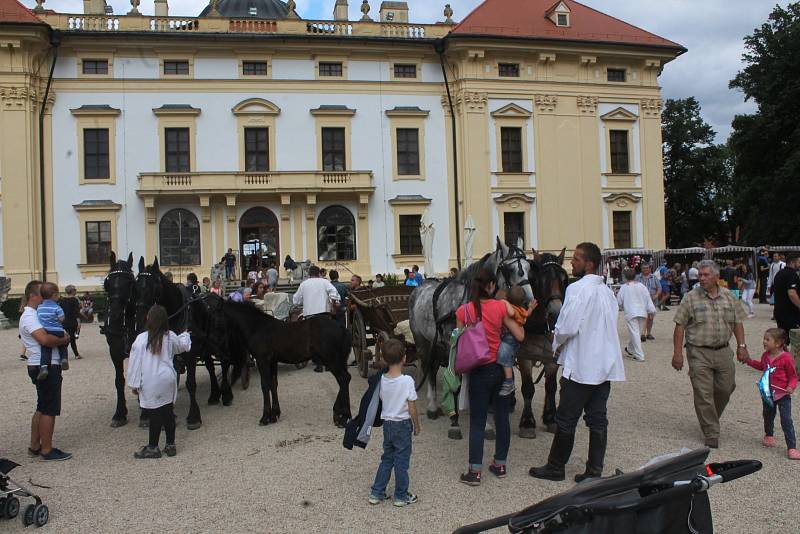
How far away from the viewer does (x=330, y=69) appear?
3011cm

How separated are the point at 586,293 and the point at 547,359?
6.16 feet

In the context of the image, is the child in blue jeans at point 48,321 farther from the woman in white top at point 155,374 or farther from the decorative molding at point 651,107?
the decorative molding at point 651,107

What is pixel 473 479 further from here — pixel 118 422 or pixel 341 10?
pixel 341 10

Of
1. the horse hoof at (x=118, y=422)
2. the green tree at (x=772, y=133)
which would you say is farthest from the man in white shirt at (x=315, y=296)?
the green tree at (x=772, y=133)

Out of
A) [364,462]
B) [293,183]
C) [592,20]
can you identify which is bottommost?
[364,462]

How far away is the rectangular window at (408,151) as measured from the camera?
1208 inches

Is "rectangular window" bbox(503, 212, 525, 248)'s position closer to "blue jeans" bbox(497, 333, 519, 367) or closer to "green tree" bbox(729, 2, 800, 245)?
"green tree" bbox(729, 2, 800, 245)

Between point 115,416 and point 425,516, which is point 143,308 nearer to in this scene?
point 115,416

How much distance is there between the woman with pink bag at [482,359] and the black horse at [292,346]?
2566 mm

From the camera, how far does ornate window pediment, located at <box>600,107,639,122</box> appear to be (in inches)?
1259

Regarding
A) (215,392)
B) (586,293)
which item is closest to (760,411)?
(586,293)

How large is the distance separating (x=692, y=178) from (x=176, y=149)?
4101 centimetres

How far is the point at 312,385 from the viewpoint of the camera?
1006 centimetres

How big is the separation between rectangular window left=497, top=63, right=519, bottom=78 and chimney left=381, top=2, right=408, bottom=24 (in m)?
6.37
